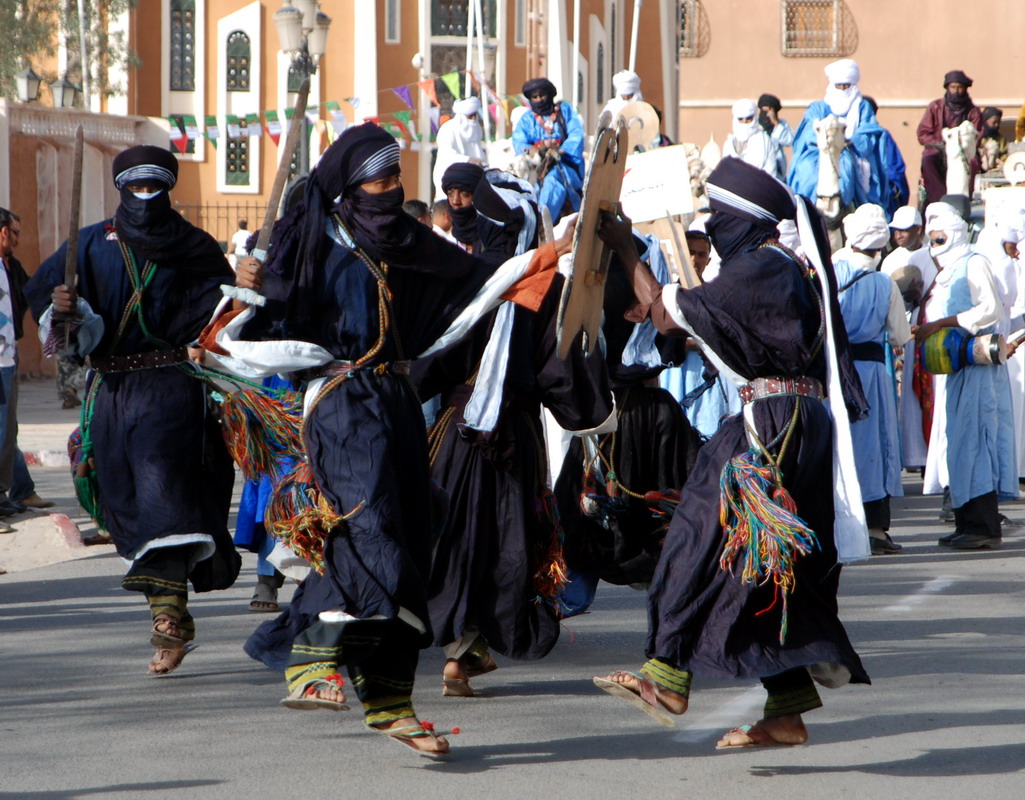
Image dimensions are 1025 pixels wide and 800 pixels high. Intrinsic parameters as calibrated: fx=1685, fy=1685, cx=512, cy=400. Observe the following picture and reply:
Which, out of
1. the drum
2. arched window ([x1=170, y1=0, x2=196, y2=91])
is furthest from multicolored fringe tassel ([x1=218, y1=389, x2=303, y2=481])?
arched window ([x1=170, y1=0, x2=196, y2=91])

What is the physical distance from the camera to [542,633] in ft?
Result: 19.7

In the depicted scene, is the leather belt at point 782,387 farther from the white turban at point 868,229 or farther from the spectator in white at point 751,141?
the spectator in white at point 751,141

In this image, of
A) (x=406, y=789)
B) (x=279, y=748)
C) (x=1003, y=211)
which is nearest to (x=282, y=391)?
(x=279, y=748)

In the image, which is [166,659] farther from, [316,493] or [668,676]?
[668,676]

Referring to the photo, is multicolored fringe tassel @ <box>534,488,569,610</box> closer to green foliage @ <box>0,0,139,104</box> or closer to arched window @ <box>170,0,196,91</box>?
green foliage @ <box>0,0,139,104</box>

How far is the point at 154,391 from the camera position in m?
6.34

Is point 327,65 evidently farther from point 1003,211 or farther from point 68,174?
point 1003,211

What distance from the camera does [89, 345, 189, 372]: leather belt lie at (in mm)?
6383

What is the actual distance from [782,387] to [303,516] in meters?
1.53

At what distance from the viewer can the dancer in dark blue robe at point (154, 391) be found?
6.26 meters

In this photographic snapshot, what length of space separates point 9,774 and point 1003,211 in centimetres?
940

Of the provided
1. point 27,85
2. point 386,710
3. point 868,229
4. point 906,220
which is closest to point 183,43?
point 27,85

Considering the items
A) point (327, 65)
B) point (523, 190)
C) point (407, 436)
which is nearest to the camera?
point (407, 436)

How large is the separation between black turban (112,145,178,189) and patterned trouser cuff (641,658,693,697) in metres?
2.67
